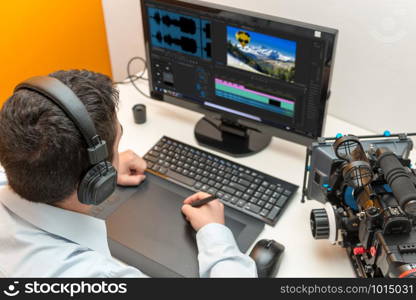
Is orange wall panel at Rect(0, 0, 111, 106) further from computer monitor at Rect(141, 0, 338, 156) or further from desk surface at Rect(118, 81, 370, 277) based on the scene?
computer monitor at Rect(141, 0, 338, 156)

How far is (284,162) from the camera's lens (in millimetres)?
1469

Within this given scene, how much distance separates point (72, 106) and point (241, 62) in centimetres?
67

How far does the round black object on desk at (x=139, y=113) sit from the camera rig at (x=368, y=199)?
2.13ft

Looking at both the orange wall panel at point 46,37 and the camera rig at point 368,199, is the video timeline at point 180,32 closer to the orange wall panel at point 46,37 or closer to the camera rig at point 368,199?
the camera rig at point 368,199

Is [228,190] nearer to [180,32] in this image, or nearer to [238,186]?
[238,186]

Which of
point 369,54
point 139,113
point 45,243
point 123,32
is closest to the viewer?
point 45,243

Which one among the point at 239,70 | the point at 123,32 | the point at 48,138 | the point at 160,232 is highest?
the point at 48,138

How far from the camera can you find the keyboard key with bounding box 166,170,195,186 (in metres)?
1.38

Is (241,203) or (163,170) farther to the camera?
(163,170)

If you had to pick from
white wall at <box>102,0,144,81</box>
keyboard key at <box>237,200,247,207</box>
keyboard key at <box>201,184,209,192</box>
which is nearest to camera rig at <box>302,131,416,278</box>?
keyboard key at <box>237,200,247,207</box>

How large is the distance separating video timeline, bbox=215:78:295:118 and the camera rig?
22 cm

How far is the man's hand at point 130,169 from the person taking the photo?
4.50ft

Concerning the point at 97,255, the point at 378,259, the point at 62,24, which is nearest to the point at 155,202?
the point at 97,255

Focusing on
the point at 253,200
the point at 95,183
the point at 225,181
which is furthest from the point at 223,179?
the point at 95,183
